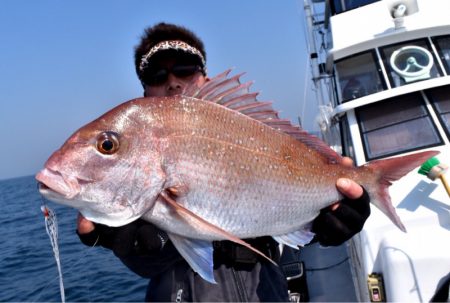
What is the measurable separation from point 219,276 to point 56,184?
1.19 meters

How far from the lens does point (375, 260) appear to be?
330cm

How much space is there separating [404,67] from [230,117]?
164 inches

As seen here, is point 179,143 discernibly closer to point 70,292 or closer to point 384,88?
point 384,88

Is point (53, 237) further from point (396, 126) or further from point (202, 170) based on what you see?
point (396, 126)

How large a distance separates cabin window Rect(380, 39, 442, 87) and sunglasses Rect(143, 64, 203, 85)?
348 centimetres

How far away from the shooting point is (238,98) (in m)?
2.05

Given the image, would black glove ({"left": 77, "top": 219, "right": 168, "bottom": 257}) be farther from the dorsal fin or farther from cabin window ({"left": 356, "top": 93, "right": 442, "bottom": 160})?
cabin window ({"left": 356, "top": 93, "right": 442, "bottom": 160})

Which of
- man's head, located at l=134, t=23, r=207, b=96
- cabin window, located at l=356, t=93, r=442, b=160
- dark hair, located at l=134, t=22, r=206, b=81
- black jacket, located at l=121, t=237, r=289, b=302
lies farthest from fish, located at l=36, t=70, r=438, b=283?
cabin window, located at l=356, t=93, r=442, b=160

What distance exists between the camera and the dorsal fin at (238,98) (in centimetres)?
201

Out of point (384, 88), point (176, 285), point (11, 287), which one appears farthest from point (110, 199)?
point (11, 287)

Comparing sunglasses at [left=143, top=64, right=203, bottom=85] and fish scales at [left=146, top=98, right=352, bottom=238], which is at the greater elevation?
sunglasses at [left=143, top=64, right=203, bottom=85]

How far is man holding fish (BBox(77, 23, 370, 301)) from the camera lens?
2.20 m

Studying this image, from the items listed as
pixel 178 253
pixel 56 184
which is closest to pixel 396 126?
pixel 178 253

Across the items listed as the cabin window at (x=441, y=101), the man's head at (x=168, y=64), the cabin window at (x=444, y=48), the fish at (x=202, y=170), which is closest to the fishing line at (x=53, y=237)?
the fish at (x=202, y=170)
